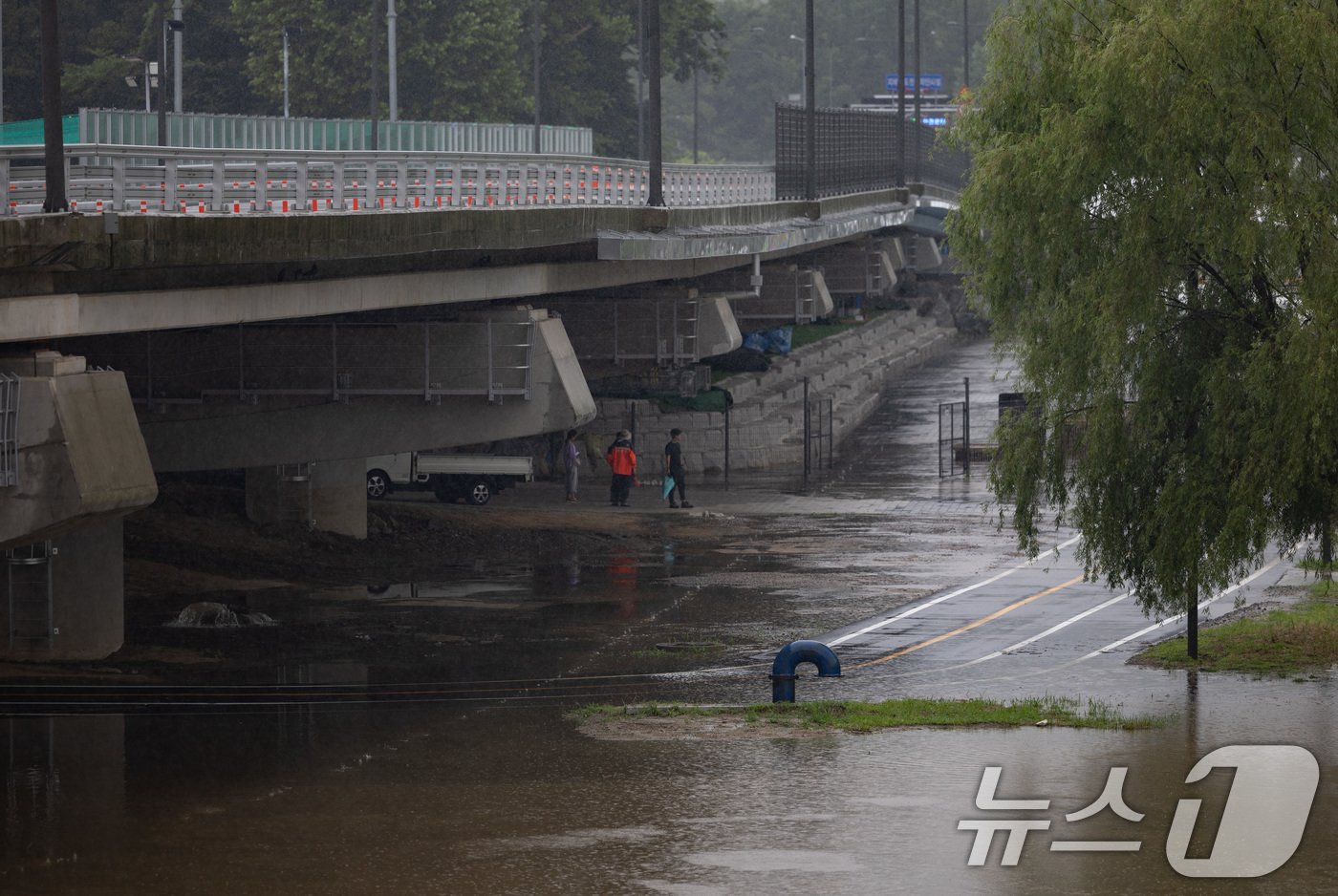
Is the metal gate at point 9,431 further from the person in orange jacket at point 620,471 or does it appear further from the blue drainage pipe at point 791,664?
the person in orange jacket at point 620,471

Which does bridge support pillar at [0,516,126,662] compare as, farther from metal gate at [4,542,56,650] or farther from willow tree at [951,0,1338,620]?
willow tree at [951,0,1338,620]

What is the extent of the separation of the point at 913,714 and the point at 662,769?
3638 mm

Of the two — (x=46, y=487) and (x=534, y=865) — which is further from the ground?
(x=46, y=487)

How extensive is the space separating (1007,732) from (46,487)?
10.5 m

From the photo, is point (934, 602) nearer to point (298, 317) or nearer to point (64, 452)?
point (298, 317)

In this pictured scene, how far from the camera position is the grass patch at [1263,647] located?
23.1m

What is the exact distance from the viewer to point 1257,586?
30.9 m

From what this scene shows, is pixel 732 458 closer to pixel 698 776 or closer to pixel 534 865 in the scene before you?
pixel 698 776

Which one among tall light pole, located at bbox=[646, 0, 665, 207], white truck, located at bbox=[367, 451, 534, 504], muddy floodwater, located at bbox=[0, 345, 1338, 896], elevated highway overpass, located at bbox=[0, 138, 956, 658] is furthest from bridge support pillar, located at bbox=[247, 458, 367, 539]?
tall light pole, located at bbox=[646, 0, 665, 207]

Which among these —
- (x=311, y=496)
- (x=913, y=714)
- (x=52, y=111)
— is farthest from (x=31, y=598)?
(x=311, y=496)

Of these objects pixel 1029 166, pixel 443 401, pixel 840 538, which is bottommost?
pixel 840 538

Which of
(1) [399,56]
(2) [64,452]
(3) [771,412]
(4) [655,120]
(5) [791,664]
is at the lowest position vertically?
(3) [771,412]

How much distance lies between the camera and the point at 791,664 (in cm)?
2080

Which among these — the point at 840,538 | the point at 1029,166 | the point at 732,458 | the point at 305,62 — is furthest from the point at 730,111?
the point at 1029,166
